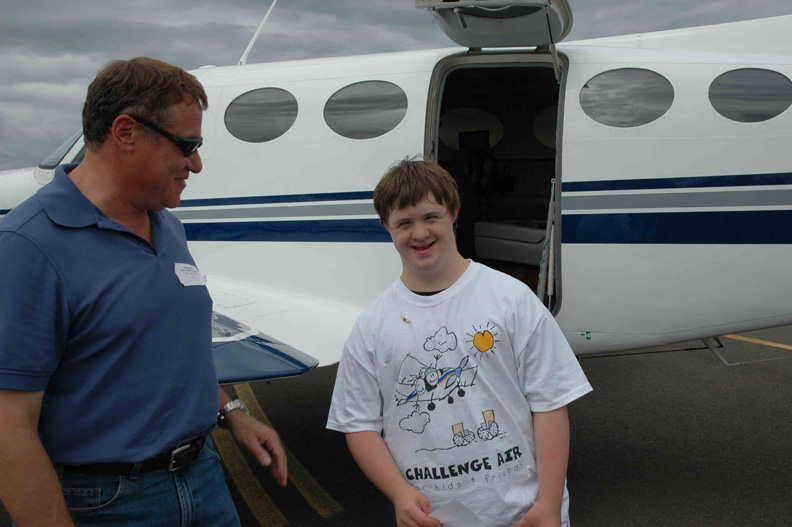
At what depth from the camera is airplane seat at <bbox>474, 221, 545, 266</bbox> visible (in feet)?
18.5

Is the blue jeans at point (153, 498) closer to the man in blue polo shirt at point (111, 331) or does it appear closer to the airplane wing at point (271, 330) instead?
the man in blue polo shirt at point (111, 331)

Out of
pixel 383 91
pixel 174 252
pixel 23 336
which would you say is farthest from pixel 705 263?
pixel 23 336

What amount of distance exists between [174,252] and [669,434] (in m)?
4.64

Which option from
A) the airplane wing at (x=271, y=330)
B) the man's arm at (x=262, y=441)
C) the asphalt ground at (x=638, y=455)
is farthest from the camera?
the asphalt ground at (x=638, y=455)

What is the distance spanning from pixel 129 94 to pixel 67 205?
1.01ft

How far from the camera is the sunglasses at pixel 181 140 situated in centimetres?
165

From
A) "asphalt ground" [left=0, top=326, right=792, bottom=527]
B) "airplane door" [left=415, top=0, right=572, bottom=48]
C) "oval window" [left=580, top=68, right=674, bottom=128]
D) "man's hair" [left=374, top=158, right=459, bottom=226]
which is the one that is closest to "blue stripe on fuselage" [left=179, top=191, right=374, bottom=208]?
"airplane door" [left=415, top=0, right=572, bottom=48]

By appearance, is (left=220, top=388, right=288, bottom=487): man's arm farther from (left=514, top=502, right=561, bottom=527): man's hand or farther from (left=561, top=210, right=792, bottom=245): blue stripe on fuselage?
(left=561, top=210, right=792, bottom=245): blue stripe on fuselage

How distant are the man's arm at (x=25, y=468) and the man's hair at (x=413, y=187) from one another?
1.04 meters

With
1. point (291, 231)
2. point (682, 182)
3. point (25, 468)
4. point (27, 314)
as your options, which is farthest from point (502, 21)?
point (25, 468)

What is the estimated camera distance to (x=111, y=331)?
1.57 metres

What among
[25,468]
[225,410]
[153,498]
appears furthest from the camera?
[225,410]

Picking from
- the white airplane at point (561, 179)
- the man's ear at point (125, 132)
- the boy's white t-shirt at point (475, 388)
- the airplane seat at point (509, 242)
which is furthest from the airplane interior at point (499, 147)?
the man's ear at point (125, 132)

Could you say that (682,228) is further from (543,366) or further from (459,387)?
(459,387)
